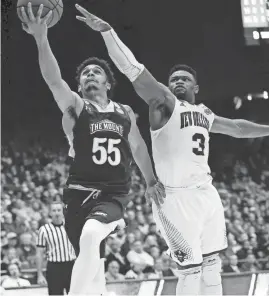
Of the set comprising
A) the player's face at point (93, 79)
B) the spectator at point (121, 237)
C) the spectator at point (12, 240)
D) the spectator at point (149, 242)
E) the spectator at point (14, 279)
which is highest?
the player's face at point (93, 79)

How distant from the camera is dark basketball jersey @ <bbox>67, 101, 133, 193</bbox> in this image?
171 inches

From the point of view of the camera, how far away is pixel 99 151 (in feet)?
14.3

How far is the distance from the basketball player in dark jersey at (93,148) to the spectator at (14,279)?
2.93m

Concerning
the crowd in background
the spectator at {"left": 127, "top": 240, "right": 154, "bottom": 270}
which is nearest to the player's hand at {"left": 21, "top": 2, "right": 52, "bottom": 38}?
the crowd in background

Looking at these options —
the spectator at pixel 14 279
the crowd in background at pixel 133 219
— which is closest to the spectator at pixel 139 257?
the crowd in background at pixel 133 219

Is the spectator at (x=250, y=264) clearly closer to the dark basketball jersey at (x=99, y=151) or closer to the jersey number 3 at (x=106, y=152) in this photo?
the dark basketball jersey at (x=99, y=151)

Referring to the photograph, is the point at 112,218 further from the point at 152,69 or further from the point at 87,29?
the point at 87,29

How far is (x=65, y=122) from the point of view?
175 inches

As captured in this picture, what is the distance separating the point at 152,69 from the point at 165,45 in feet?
1.02

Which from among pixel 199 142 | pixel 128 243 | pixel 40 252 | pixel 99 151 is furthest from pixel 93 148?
pixel 128 243

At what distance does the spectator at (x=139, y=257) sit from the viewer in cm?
771

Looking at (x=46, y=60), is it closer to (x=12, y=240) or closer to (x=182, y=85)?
(x=182, y=85)

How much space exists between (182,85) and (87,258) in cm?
143

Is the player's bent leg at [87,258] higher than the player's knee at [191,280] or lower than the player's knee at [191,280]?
higher
